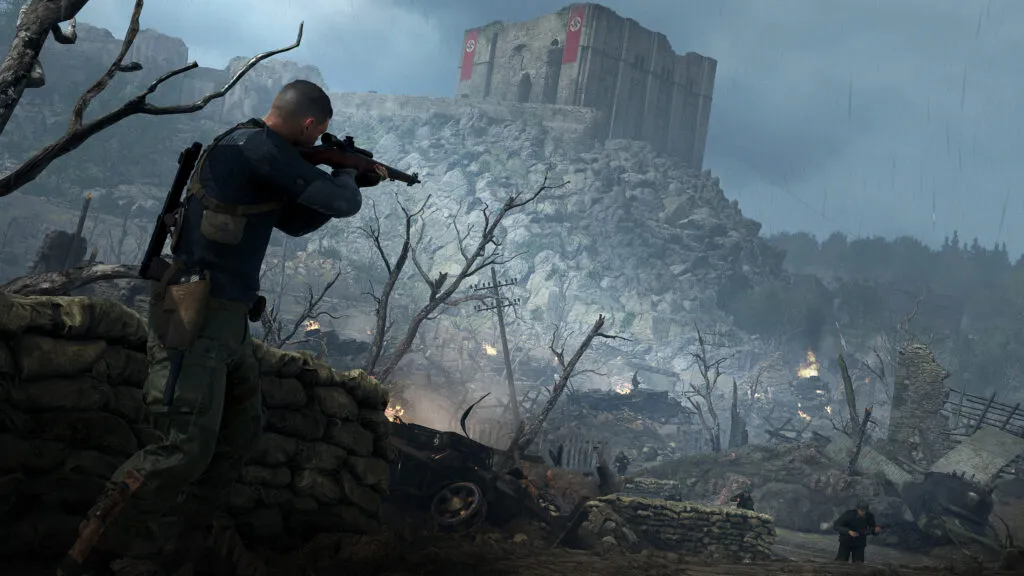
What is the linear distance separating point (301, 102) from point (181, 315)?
42.7 inches

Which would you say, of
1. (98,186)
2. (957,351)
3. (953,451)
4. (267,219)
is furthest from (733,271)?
(267,219)

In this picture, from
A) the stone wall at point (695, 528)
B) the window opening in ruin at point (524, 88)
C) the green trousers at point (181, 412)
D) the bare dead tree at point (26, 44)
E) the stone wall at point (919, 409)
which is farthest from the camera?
the window opening in ruin at point (524, 88)

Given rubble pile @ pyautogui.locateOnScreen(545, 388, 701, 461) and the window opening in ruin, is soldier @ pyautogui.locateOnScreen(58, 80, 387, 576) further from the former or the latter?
the window opening in ruin

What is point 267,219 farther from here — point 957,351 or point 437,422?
point 957,351

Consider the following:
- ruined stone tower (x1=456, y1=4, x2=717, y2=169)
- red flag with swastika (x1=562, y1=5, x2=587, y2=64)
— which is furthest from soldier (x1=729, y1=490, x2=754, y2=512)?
red flag with swastika (x1=562, y1=5, x2=587, y2=64)

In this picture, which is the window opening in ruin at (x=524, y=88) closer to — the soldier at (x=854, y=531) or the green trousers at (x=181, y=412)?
the soldier at (x=854, y=531)

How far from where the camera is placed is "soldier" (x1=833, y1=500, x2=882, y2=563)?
11.5 meters

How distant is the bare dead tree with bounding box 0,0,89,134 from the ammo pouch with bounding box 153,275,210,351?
159 inches

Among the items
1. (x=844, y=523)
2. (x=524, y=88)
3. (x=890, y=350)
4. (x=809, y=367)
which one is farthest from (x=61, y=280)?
(x=524, y=88)

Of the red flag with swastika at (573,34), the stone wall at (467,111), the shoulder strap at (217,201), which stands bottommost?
the shoulder strap at (217,201)

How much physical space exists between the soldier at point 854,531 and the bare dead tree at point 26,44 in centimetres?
1270

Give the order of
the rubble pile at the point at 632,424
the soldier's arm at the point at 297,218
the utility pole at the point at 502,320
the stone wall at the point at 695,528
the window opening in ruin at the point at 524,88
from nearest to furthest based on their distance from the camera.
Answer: the soldier's arm at the point at 297,218, the stone wall at the point at 695,528, the utility pole at the point at 502,320, the rubble pile at the point at 632,424, the window opening in ruin at the point at 524,88

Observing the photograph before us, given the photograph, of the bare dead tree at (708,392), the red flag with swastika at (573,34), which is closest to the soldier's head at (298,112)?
the bare dead tree at (708,392)

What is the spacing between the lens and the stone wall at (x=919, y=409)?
24.7 metres
